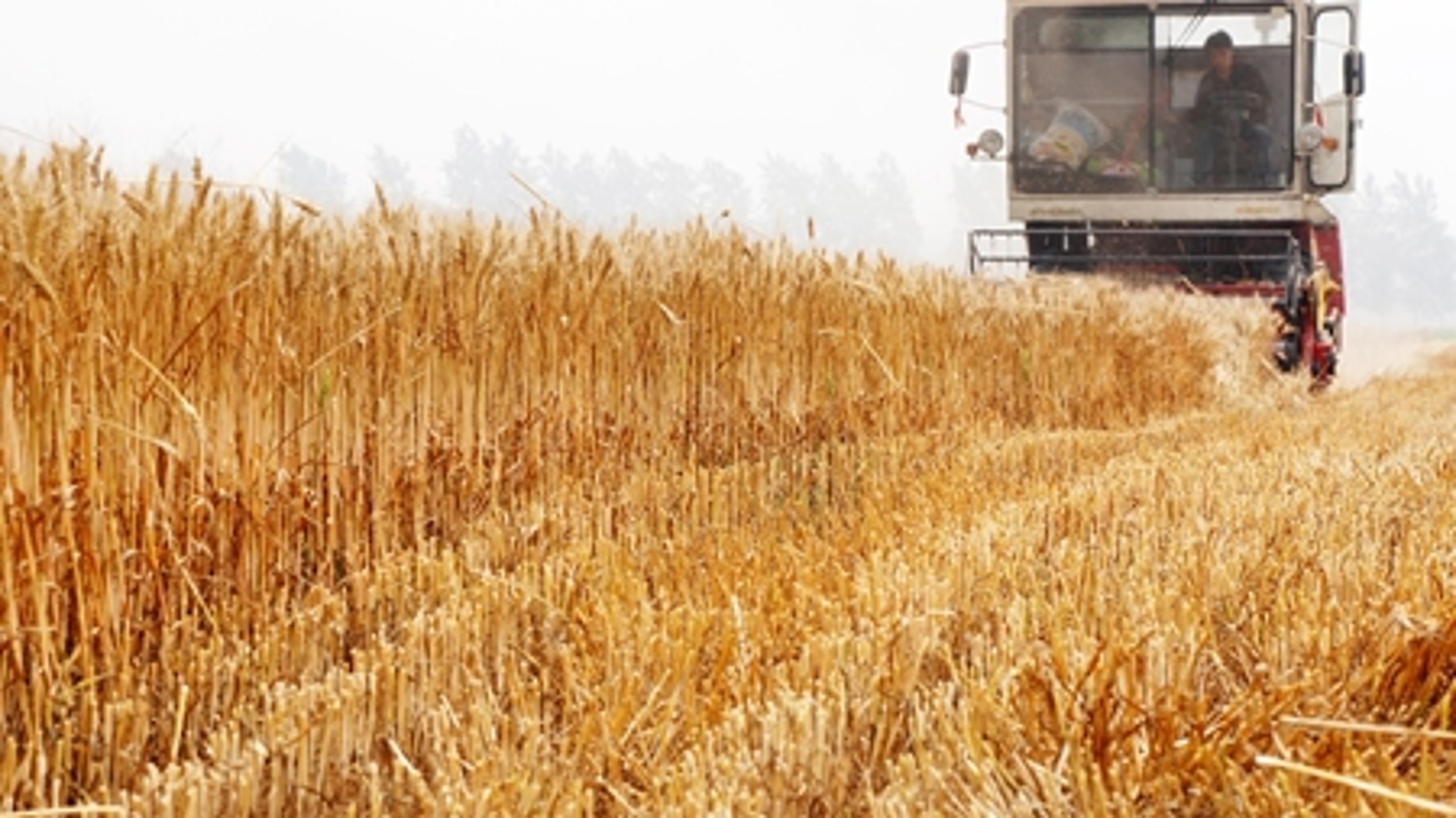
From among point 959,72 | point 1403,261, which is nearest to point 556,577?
point 959,72

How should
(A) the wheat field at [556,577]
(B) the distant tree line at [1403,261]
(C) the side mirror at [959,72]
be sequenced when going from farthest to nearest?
(B) the distant tree line at [1403,261] < (C) the side mirror at [959,72] < (A) the wheat field at [556,577]

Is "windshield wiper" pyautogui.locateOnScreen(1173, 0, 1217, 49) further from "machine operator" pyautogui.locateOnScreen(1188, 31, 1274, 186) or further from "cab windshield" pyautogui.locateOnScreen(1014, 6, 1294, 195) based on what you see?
"machine operator" pyautogui.locateOnScreen(1188, 31, 1274, 186)

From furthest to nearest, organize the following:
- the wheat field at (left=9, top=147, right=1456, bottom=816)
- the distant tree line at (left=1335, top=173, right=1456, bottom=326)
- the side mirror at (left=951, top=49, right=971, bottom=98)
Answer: the distant tree line at (left=1335, top=173, right=1456, bottom=326) → the side mirror at (left=951, top=49, right=971, bottom=98) → the wheat field at (left=9, top=147, right=1456, bottom=816)

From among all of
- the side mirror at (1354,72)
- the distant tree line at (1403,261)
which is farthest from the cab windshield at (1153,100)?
the distant tree line at (1403,261)

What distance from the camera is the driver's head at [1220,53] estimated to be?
11.1 meters

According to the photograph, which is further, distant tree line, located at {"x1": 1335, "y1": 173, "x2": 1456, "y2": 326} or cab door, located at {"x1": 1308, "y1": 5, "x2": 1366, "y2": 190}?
distant tree line, located at {"x1": 1335, "y1": 173, "x2": 1456, "y2": 326}

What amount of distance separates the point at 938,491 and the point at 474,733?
2.51 meters

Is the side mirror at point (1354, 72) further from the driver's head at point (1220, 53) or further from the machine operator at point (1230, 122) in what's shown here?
the driver's head at point (1220, 53)

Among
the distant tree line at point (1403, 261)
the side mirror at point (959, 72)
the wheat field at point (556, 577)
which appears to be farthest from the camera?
the distant tree line at point (1403, 261)

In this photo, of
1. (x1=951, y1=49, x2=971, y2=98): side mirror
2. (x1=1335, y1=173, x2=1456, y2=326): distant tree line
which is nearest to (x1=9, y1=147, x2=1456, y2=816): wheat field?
(x1=951, y1=49, x2=971, y2=98): side mirror

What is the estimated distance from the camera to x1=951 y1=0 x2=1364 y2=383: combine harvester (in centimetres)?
1104

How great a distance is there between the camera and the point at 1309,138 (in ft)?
35.6

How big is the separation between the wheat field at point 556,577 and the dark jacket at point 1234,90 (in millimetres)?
6600

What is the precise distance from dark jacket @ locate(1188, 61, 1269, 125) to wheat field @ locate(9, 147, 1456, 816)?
660cm
